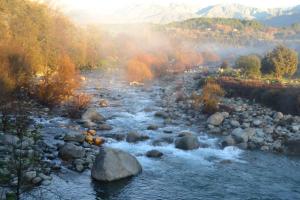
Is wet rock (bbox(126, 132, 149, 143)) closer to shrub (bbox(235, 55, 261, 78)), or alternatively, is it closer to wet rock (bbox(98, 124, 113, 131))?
wet rock (bbox(98, 124, 113, 131))

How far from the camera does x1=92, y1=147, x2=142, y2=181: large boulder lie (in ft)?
52.0

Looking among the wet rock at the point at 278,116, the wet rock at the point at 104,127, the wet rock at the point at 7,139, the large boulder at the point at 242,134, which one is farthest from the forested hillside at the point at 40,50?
the wet rock at the point at 278,116

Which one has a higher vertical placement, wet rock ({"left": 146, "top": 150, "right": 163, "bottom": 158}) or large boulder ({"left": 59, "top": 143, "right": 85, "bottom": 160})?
large boulder ({"left": 59, "top": 143, "right": 85, "bottom": 160})

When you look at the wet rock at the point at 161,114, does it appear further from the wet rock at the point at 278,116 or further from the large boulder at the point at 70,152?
the large boulder at the point at 70,152

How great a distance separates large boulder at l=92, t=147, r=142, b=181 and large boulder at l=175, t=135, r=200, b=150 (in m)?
3.85

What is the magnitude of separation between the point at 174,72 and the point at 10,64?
28.5 metres

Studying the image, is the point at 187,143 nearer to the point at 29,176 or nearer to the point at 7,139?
the point at 29,176

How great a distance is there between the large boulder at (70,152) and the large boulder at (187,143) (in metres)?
5.08

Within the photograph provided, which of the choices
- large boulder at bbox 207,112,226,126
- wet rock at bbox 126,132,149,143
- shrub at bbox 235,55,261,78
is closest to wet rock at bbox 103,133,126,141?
wet rock at bbox 126,132,149,143

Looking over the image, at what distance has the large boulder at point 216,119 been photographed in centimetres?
2525

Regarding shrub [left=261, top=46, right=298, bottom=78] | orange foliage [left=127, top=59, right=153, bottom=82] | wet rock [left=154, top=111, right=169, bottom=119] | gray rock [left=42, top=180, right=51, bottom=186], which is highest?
shrub [left=261, top=46, right=298, bottom=78]

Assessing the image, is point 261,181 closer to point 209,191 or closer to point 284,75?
point 209,191

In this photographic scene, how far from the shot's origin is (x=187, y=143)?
2022 cm

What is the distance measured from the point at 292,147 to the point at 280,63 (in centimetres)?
2048
